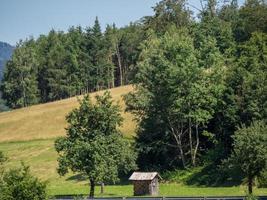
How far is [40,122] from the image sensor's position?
12375 centimetres

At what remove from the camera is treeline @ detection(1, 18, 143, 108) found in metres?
168

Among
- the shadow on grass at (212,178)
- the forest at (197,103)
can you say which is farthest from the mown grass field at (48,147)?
the forest at (197,103)

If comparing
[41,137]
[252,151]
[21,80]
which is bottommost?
[252,151]

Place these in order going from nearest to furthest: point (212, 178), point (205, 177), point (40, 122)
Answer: point (212, 178), point (205, 177), point (40, 122)

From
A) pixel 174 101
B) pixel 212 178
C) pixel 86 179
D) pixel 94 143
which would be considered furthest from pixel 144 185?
pixel 86 179

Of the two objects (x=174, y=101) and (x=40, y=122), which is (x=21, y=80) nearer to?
(x=40, y=122)

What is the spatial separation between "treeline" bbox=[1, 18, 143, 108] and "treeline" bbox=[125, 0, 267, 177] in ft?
279

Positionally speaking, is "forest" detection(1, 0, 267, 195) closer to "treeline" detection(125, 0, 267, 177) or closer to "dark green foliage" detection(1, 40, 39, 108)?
"treeline" detection(125, 0, 267, 177)

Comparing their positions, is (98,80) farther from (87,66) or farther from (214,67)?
(214,67)

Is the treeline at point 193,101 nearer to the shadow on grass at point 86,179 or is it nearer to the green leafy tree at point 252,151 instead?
the shadow on grass at point 86,179

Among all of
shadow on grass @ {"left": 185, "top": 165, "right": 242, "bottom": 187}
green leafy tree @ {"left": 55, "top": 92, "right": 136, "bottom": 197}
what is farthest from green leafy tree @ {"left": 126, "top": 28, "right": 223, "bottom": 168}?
green leafy tree @ {"left": 55, "top": 92, "right": 136, "bottom": 197}

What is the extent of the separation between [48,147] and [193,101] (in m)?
36.9

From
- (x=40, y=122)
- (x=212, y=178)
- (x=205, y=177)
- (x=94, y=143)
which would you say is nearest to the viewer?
(x=94, y=143)

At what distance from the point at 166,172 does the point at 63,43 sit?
121638mm
